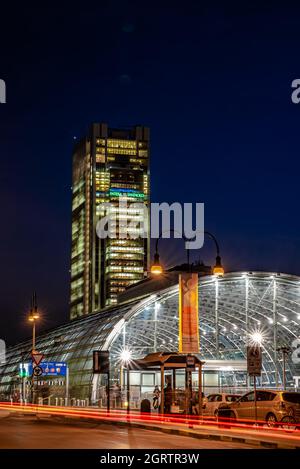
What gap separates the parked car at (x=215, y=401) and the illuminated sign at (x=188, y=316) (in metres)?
6.72

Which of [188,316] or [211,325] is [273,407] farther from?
[211,325]

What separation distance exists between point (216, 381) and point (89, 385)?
1126cm

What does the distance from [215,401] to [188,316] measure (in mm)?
7801

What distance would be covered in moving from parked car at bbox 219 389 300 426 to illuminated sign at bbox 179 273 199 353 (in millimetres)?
3405

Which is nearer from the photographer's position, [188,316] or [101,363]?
[188,316]

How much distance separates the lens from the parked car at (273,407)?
1304 inches

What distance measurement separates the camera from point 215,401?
1711 inches

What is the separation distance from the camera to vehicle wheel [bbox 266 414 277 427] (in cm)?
3344

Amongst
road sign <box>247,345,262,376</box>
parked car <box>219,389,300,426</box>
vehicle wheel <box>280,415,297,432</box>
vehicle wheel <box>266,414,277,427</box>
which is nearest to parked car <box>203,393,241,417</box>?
parked car <box>219,389,300,426</box>

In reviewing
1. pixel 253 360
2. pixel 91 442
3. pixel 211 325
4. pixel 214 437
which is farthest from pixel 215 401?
pixel 211 325

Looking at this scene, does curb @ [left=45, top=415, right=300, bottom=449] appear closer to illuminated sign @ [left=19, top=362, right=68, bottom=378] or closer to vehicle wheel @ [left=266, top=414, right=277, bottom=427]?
vehicle wheel @ [left=266, top=414, right=277, bottom=427]
